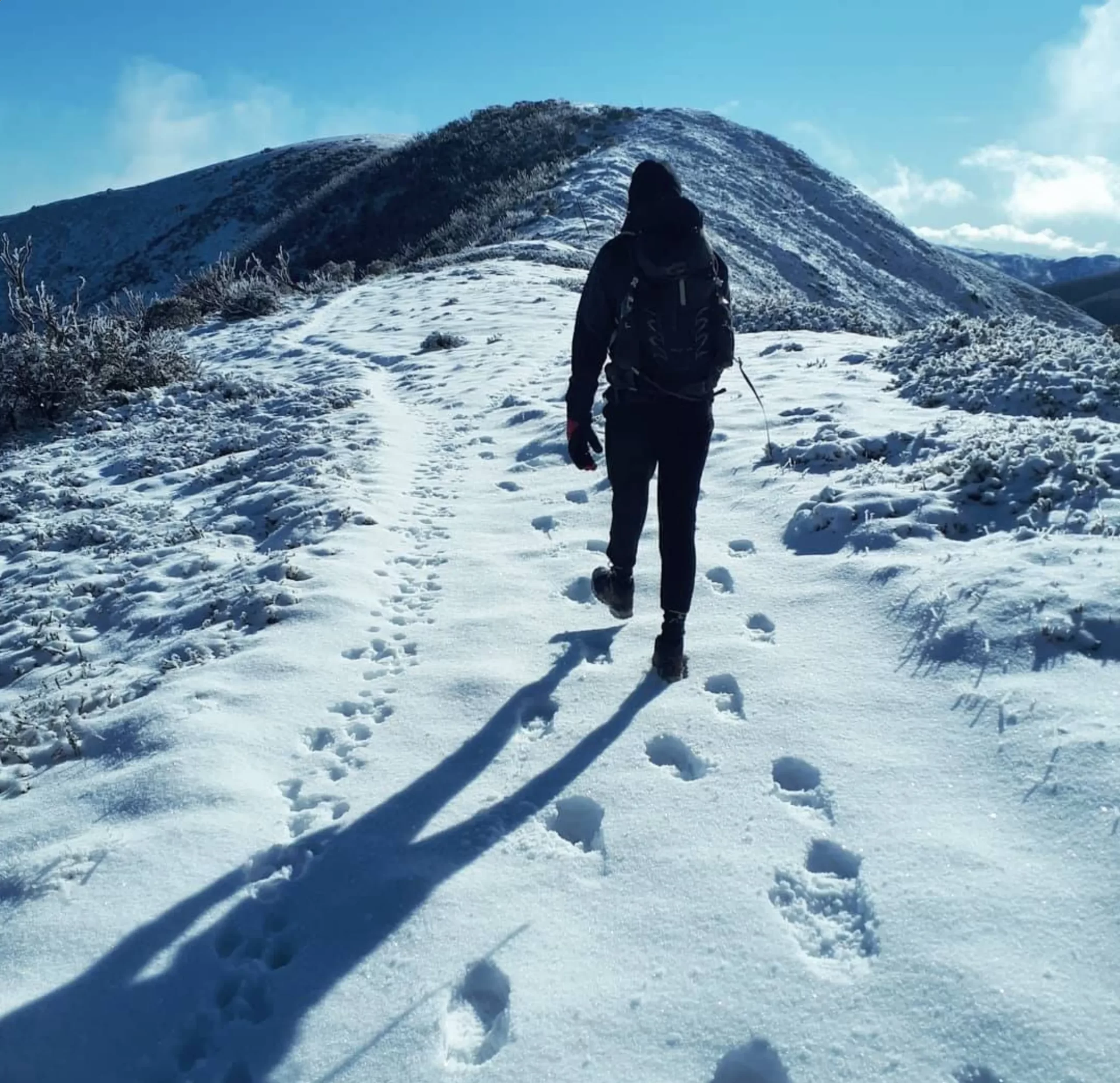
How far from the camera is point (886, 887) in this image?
294 centimetres

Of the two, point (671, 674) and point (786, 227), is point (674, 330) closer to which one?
point (671, 674)

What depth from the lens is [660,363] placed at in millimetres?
4148

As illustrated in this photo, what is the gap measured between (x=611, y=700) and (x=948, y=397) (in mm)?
6490

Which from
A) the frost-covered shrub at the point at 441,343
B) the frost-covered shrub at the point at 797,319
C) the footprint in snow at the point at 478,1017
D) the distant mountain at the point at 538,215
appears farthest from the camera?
the distant mountain at the point at 538,215

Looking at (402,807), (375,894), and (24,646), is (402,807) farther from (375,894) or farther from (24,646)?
(24,646)

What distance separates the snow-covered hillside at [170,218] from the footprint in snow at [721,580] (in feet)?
179

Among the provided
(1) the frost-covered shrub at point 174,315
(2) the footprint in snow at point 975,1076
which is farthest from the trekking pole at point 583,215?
(2) the footprint in snow at point 975,1076

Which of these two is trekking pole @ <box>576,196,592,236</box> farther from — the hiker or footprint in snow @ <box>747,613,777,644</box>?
the hiker

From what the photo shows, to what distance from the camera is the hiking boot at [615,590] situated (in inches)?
195

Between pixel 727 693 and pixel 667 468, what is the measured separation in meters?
1.26

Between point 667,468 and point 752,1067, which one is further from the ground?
point 667,468

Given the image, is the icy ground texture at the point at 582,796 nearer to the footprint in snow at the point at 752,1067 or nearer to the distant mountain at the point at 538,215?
the footprint in snow at the point at 752,1067

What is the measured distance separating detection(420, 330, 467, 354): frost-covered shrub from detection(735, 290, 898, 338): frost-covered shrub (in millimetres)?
5675

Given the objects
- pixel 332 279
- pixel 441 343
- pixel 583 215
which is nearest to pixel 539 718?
pixel 441 343
